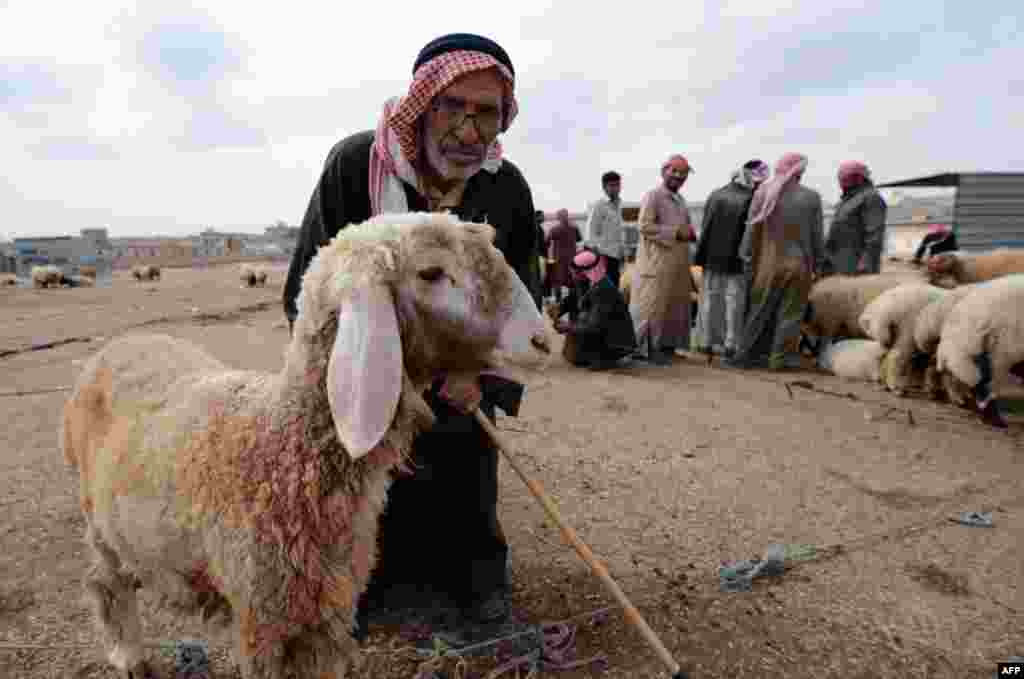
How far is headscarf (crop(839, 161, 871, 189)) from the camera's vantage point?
23.7ft

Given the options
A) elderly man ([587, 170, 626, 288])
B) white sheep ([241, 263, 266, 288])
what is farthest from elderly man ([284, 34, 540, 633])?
white sheep ([241, 263, 266, 288])

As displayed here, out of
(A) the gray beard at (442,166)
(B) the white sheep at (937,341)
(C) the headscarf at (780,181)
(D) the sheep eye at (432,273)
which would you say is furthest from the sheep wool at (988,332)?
(D) the sheep eye at (432,273)

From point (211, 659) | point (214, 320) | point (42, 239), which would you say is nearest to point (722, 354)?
point (211, 659)

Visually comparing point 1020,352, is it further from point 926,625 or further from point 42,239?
point 42,239

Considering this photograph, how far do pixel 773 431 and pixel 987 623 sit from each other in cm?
239

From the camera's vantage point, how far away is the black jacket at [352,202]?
217 cm

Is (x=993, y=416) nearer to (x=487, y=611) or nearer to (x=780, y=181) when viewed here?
(x=780, y=181)

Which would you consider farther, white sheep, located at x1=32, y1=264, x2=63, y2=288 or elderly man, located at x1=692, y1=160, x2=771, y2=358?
white sheep, located at x1=32, y1=264, x2=63, y2=288

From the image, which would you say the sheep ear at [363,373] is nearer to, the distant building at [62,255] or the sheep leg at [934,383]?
the sheep leg at [934,383]

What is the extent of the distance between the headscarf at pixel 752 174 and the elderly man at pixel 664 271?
755 mm

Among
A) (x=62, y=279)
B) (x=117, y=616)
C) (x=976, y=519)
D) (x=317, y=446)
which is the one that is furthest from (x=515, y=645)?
(x=62, y=279)

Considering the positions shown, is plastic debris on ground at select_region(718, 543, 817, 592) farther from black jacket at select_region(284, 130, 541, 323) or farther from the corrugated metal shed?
the corrugated metal shed

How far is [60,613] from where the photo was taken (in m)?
2.33

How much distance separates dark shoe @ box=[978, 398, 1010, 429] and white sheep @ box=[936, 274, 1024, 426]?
13 centimetres
